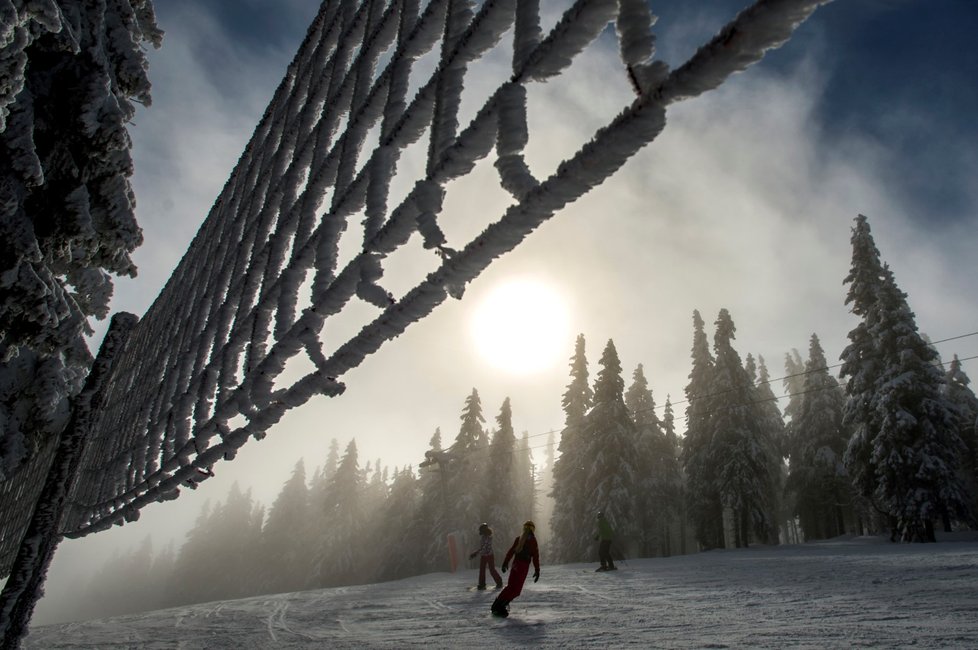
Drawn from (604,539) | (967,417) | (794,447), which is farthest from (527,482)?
(604,539)

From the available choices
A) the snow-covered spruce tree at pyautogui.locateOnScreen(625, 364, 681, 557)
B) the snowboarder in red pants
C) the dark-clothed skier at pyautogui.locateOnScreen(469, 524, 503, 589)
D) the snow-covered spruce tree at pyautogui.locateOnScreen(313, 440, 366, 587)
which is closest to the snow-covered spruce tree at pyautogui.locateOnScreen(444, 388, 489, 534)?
the snow-covered spruce tree at pyautogui.locateOnScreen(625, 364, 681, 557)

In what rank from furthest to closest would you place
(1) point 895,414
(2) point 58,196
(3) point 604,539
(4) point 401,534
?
1. (4) point 401,534
2. (1) point 895,414
3. (3) point 604,539
4. (2) point 58,196

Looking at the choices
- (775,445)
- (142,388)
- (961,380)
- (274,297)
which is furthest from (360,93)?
(961,380)

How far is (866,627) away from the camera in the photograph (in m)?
5.14

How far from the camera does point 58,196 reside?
4.46m

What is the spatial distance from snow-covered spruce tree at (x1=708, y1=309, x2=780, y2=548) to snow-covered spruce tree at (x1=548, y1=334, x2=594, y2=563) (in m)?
7.95

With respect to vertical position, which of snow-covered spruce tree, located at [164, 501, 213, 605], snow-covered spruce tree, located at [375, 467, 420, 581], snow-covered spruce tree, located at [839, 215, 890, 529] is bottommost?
snow-covered spruce tree, located at [164, 501, 213, 605]

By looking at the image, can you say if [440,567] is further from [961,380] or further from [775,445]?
[961,380]

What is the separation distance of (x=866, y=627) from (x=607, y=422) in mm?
28721

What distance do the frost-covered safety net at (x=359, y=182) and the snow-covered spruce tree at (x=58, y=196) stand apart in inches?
30.6

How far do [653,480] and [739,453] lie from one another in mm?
7703

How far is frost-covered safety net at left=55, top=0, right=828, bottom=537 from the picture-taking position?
958mm

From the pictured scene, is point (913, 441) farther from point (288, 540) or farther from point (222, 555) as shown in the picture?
point (222, 555)

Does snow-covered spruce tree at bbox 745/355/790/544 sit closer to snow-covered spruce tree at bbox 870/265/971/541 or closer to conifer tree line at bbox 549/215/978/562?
conifer tree line at bbox 549/215/978/562
